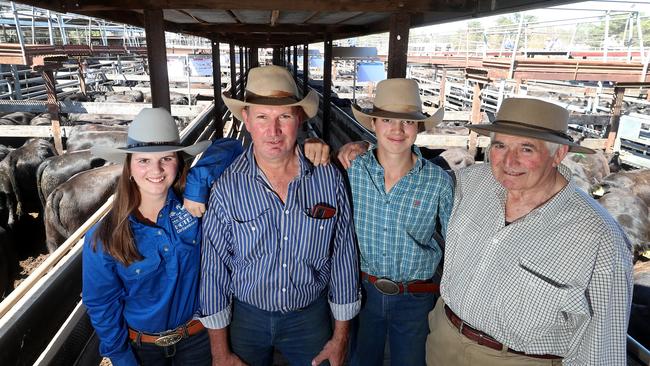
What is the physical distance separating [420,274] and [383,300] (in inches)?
10.1

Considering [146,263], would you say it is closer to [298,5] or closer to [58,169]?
[298,5]

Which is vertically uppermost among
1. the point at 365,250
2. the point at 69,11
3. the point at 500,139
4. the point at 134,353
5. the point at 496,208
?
the point at 69,11

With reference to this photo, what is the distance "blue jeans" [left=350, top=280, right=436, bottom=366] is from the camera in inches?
98.3

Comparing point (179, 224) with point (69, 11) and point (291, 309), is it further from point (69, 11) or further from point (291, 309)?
point (69, 11)

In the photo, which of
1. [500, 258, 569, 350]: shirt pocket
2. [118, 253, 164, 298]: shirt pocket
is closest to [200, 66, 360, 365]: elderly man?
[118, 253, 164, 298]: shirt pocket

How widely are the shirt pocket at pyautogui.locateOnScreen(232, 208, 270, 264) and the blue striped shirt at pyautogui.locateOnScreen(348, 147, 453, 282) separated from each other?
0.58 m

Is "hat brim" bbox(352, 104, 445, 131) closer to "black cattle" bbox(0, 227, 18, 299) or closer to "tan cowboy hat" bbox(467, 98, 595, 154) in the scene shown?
"tan cowboy hat" bbox(467, 98, 595, 154)

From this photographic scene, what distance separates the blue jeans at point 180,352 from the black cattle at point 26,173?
28.6 feet

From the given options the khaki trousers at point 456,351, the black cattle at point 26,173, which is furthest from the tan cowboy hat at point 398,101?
the black cattle at point 26,173

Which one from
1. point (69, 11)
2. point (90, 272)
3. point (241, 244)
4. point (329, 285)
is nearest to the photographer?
point (90, 272)

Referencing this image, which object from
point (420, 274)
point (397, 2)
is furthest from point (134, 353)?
point (397, 2)

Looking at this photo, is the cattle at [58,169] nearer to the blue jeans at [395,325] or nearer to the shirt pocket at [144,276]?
the shirt pocket at [144,276]

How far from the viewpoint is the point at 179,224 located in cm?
217

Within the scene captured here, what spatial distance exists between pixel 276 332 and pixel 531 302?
1216mm
